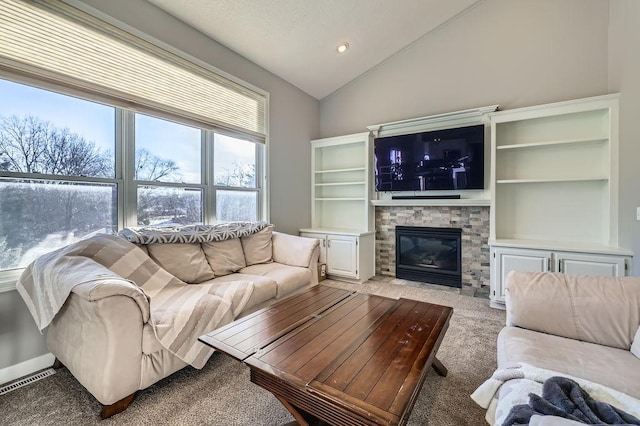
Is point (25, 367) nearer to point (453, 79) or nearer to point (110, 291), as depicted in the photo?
point (110, 291)

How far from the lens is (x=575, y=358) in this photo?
129 centimetres

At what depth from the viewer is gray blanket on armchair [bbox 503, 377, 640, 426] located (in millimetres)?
855

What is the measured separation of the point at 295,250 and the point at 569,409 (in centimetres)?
253

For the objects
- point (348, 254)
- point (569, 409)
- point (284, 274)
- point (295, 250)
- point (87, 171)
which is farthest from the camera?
point (348, 254)

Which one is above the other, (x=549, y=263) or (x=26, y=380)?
(x=549, y=263)

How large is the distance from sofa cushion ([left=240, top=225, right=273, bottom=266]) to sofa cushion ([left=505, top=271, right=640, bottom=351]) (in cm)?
237

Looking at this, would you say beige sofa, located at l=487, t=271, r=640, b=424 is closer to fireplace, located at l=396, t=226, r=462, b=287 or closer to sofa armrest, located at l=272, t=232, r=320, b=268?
sofa armrest, located at l=272, t=232, r=320, b=268

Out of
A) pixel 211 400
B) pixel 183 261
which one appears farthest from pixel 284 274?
pixel 211 400

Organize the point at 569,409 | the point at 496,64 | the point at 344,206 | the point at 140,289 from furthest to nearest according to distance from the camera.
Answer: the point at 344,206 → the point at 496,64 → the point at 140,289 → the point at 569,409

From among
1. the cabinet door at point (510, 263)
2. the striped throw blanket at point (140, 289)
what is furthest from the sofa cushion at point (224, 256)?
the cabinet door at point (510, 263)

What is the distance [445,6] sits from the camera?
11.4ft

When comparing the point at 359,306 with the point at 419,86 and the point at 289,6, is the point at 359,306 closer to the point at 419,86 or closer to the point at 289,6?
the point at 289,6

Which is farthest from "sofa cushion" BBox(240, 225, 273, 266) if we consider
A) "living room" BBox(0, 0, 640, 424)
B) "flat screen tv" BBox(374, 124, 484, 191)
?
"flat screen tv" BBox(374, 124, 484, 191)

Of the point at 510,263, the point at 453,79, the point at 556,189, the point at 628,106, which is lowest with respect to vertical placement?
the point at 510,263
